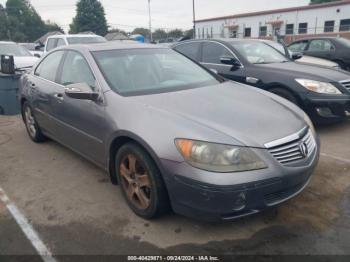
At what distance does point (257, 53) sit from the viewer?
21.2 feet

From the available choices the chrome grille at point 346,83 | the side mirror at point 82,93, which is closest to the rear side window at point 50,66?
the side mirror at point 82,93

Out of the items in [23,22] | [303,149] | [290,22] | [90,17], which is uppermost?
[90,17]

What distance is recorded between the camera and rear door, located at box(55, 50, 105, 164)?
10.9 feet

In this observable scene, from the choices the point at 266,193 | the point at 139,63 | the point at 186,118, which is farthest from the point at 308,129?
the point at 139,63

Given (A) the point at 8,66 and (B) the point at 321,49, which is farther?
(B) the point at 321,49

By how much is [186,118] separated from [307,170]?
107cm

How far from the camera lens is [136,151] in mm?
2822

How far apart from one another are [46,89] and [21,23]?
8162 centimetres

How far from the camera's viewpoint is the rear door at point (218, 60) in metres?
6.08

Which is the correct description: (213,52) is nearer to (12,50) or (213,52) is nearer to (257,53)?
(257,53)

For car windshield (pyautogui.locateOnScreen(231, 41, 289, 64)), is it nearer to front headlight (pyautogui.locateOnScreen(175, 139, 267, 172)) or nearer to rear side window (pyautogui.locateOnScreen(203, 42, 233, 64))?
rear side window (pyautogui.locateOnScreen(203, 42, 233, 64))

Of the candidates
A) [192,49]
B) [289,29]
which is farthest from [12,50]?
[289,29]

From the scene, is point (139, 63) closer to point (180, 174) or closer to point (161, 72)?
point (161, 72)

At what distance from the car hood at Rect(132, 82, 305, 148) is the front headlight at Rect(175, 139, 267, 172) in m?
0.10
